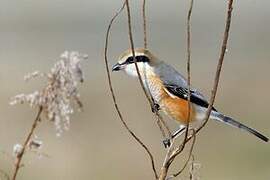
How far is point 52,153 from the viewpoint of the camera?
35.3 ft

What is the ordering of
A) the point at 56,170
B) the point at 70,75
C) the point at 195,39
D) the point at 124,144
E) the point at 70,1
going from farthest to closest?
the point at 70,1
the point at 195,39
the point at 124,144
the point at 56,170
the point at 70,75

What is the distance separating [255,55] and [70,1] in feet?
40.3

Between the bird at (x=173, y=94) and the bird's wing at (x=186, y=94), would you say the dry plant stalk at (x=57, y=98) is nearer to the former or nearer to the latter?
the bird at (x=173, y=94)

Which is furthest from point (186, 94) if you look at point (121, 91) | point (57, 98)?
point (121, 91)

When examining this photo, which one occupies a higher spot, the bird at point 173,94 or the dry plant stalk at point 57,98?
the dry plant stalk at point 57,98

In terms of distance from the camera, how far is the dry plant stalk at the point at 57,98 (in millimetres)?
2871

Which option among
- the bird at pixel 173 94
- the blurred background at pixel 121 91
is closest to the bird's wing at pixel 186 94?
the bird at pixel 173 94

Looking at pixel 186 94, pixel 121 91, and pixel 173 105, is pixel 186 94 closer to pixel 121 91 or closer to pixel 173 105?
pixel 173 105

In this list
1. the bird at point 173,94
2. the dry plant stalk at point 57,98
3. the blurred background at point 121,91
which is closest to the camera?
the dry plant stalk at point 57,98

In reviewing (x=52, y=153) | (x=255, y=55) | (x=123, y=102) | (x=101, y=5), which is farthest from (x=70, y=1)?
(x=52, y=153)

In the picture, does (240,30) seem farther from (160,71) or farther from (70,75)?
(70,75)

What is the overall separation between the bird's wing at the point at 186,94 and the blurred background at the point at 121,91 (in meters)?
2.50

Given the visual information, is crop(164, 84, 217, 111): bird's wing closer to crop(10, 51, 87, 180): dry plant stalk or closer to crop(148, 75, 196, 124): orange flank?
crop(148, 75, 196, 124): orange flank

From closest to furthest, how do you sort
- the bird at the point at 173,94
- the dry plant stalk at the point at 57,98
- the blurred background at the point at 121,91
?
1. the dry plant stalk at the point at 57,98
2. the bird at the point at 173,94
3. the blurred background at the point at 121,91
